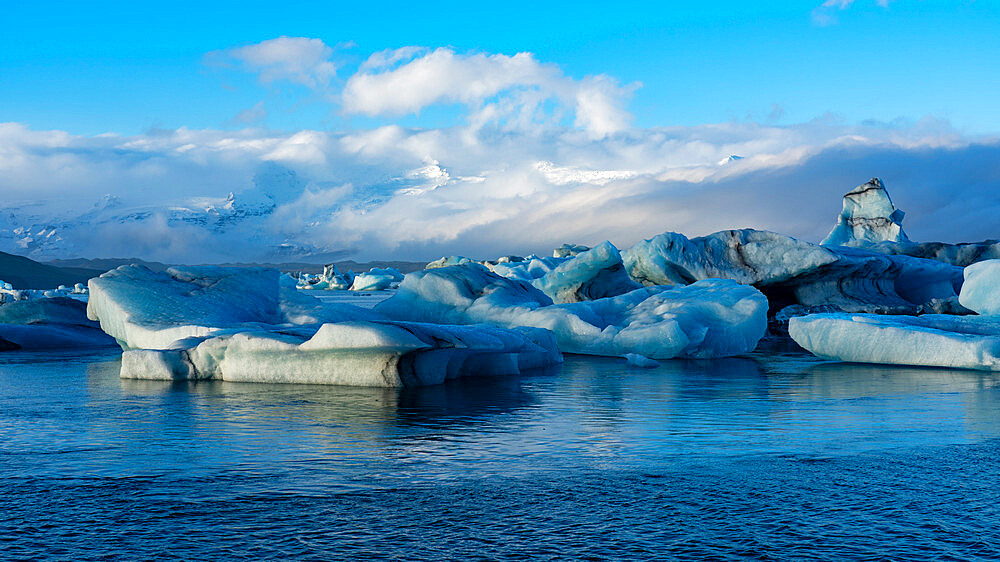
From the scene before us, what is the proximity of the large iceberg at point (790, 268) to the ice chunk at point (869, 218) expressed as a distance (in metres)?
7.46

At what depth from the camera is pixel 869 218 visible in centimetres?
3138

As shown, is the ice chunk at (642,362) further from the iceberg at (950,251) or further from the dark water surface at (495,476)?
the iceberg at (950,251)

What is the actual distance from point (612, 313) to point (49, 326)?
419 inches

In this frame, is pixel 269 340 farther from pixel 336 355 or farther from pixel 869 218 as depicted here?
pixel 869 218

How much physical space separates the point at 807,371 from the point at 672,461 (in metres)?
7.42

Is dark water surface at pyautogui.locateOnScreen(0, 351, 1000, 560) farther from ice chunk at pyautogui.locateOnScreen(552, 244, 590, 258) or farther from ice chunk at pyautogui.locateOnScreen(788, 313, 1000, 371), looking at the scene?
ice chunk at pyautogui.locateOnScreen(552, 244, 590, 258)

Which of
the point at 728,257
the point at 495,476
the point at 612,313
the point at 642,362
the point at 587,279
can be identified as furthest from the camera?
the point at 728,257

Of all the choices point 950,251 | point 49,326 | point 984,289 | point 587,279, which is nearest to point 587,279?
point 587,279

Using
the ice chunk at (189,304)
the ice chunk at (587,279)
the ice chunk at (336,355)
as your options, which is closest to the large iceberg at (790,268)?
the ice chunk at (587,279)

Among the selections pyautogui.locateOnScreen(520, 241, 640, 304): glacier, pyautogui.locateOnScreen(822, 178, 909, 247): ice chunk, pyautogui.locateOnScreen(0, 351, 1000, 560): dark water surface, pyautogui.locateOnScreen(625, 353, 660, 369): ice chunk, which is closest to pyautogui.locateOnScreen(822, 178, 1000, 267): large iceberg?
pyautogui.locateOnScreen(822, 178, 909, 247): ice chunk

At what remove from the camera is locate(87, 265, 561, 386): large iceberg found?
29.0 ft

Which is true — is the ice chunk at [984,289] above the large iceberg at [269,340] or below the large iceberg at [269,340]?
above

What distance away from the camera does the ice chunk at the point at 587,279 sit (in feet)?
63.8

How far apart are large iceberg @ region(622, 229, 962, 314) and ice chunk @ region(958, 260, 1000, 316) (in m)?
5.89
